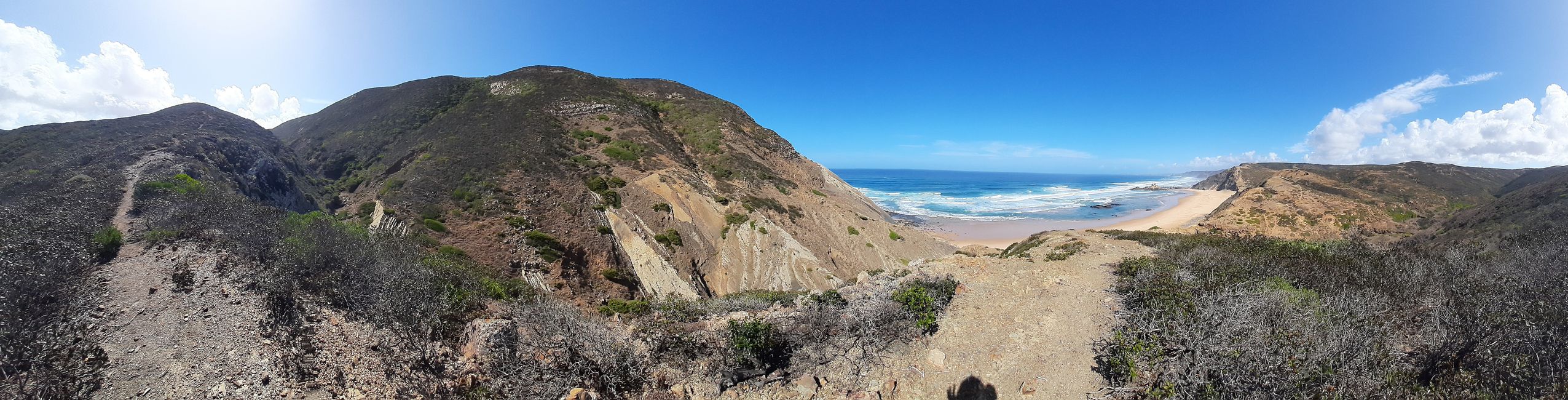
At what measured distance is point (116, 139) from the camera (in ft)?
46.8

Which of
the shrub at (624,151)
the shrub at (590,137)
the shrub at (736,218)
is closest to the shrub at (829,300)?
the shrub at (736,218)

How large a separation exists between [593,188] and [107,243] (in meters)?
10.4

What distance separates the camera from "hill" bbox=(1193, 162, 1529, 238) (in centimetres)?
2736

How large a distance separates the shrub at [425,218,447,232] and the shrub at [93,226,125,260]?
5.56m

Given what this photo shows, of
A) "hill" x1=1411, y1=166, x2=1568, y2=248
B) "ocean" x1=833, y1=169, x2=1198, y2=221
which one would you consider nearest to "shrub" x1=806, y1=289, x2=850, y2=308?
"hill" x1=1411, y1=166, x2=1568, y2=248

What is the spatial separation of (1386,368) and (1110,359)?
6.84 feet

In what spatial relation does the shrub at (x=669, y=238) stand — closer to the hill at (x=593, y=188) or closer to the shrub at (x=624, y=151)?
the hill at (x=593, y=188)

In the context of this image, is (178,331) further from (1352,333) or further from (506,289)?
(1352,333)

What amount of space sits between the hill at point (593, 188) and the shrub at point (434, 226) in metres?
0.03

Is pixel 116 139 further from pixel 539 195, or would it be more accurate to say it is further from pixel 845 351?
pixel 845 351

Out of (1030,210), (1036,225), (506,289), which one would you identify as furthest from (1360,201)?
(506,289)

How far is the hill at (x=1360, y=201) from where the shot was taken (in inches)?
1077

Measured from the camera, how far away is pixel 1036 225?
3816 cm

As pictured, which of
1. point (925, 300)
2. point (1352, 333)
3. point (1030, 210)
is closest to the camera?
point (1352, 333)
